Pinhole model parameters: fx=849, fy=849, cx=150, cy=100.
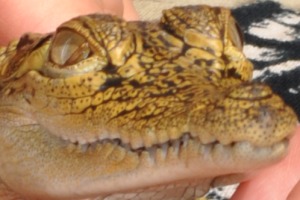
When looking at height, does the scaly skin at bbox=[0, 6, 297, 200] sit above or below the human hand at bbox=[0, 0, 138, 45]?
above

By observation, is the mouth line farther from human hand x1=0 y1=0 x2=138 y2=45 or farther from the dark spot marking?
human hand x1=0 y1=0 x2=138 y2=45

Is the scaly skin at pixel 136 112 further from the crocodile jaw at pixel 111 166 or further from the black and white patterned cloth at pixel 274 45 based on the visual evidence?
the black and white patterned cloth at pixel 274 45

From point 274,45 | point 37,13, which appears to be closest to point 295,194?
point 37,13

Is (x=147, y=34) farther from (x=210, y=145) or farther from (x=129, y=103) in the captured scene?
(x=210, y=145)

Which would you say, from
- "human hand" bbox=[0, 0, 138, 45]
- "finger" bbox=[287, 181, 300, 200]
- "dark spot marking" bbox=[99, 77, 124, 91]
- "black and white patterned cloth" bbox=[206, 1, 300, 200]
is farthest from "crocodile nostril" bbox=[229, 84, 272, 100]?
"black and white patterned cloth" bbox=[206, 1, 300, 200]

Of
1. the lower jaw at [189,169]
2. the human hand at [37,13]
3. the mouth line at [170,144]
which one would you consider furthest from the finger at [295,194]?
the human hand at [37,13]

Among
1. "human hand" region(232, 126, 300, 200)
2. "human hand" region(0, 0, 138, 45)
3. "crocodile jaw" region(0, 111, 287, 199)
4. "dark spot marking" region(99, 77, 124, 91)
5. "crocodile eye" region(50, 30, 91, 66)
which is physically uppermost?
"crocodile eye" region(50, 30, 91, 66)

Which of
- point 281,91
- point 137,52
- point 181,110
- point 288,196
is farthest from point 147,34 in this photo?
point 281,91
